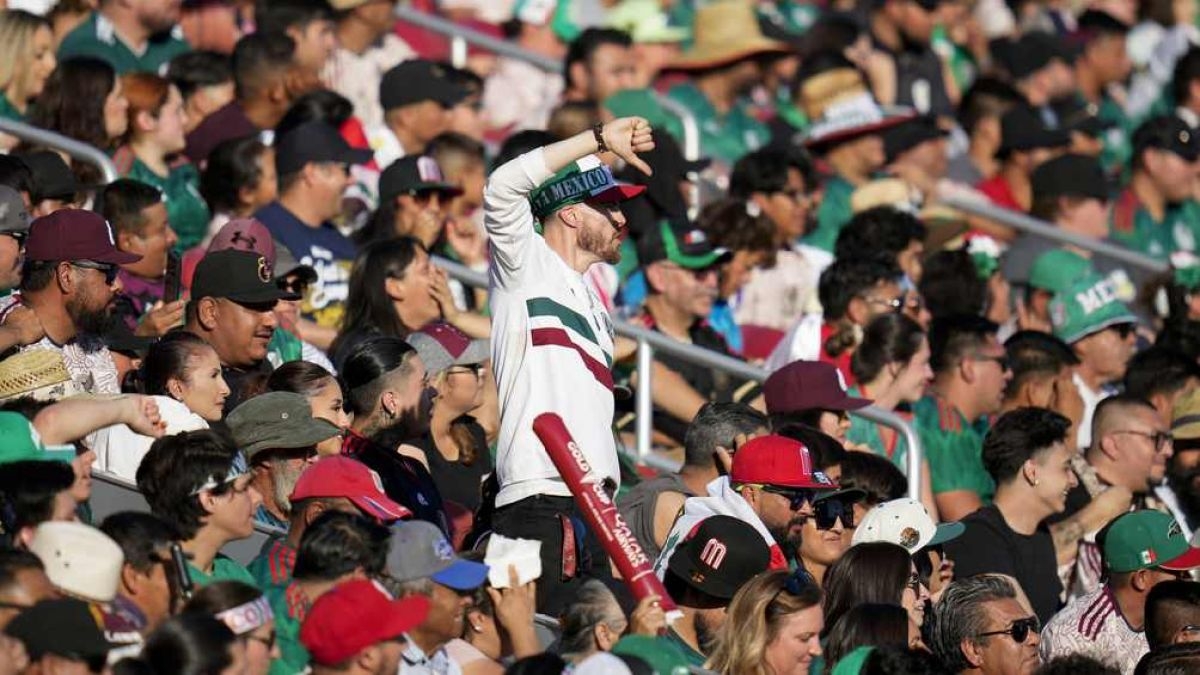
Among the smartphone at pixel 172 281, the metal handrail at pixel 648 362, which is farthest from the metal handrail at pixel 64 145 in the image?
the metal handrail at pixel 648 362

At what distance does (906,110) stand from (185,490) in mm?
8799

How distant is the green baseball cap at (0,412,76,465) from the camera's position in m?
8.56

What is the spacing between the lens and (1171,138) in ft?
56.2

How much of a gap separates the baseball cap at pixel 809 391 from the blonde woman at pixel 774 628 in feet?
8.15

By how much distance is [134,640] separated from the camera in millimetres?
7883

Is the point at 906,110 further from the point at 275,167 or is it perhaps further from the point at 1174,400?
the point at 275,167

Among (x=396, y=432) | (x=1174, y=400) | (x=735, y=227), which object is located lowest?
(x=1174, y=400)

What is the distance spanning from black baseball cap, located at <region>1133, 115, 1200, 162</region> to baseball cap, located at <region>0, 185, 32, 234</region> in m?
8.88

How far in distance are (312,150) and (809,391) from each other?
9.01ft

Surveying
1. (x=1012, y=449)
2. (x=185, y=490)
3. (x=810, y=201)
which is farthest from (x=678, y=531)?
(x=810, y=201)

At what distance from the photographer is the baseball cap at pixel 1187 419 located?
12688 mm

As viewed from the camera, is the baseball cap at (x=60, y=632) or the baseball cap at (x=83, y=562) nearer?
the baseball cap at (x=60, y=632)

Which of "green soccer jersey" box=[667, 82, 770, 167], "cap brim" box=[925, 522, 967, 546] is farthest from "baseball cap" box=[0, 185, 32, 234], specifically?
"green soccer jersey" box=[667, 82, 770, 167]

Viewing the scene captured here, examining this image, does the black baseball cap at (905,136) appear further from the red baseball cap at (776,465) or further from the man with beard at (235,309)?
the red baseball cap at (776,465)
